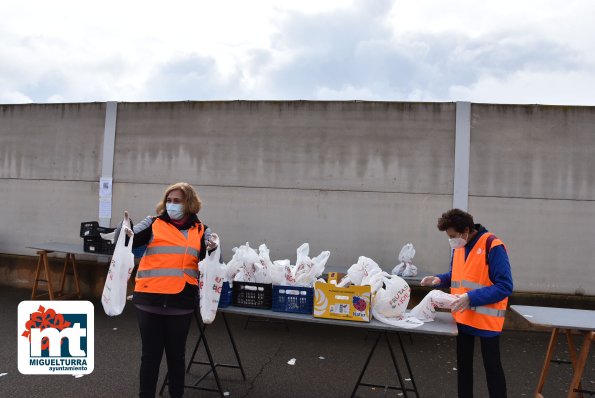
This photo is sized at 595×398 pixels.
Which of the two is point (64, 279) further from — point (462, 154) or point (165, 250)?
point (462, 154)

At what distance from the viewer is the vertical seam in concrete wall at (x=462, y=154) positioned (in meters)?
6.20

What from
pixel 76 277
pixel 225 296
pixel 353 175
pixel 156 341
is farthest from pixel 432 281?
pixel 76 277

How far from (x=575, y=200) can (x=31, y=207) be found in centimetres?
889

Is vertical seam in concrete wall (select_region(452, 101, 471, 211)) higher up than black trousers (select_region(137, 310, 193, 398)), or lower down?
higher up

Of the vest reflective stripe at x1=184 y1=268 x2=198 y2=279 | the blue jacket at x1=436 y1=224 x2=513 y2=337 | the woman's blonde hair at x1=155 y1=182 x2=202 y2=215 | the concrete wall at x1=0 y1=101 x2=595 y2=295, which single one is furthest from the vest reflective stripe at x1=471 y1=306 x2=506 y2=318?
the concrete wall at x1=0 y1=101 x2=595 y2=295

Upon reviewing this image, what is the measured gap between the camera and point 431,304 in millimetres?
3236

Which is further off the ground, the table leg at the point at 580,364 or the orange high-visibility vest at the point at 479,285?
the orange high-visibility vest at the point at 479,285

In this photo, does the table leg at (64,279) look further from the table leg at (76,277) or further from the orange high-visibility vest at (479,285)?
the orange high-visibility vest at (479,285)

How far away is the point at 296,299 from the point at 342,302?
0.41 m

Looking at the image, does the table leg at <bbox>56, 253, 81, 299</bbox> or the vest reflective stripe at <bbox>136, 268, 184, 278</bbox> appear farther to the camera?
the table leg at <bbox>56, 253, 81, 299</bbox>

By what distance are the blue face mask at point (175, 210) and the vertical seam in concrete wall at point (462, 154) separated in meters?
4.47

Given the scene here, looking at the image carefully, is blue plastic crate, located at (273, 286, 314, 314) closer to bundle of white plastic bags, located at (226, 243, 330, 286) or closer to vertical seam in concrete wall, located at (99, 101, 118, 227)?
bundle of white plastic bags, located at (226, 243, 330, 286)

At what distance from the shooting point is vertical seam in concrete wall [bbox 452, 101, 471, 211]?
6.20m

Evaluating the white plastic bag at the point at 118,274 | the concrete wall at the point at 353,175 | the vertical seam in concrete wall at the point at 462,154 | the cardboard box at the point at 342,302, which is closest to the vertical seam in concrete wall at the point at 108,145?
the concrete wall at the point at 353,175
